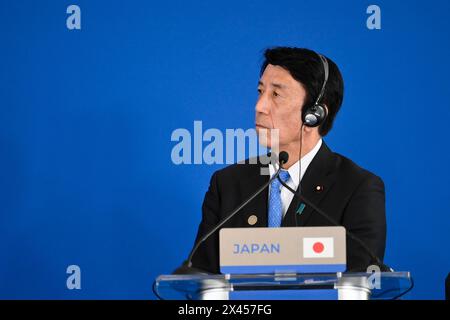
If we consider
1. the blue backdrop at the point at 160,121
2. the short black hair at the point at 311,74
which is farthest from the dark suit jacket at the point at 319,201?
the blue backdrop at the point at 160,121

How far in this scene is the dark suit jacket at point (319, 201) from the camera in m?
2.44

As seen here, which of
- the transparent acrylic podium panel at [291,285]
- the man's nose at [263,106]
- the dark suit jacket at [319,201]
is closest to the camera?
the transparent acrylic podium panel at [291,285]

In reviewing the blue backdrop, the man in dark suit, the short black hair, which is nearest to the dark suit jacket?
the man in dark suit

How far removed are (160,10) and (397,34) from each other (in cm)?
89

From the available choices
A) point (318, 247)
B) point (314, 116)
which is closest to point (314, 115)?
point (314, 116)

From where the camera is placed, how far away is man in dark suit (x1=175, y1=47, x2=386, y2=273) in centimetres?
247

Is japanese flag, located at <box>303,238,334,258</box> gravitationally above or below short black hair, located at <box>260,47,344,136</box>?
below

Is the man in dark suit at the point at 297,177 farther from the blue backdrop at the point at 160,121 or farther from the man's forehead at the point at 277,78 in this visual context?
the blue backdrop at the point at 160,121

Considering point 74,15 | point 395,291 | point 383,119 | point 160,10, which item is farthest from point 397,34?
point 395,291

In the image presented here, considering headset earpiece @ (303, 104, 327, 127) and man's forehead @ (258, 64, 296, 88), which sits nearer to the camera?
headset earpiece @ (303, 104, 327, 127)

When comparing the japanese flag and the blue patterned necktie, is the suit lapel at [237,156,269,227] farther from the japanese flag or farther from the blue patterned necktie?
the japanese flag

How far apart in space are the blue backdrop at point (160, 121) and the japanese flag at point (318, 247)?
141 centimetres
